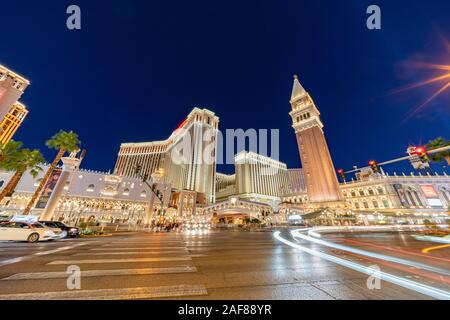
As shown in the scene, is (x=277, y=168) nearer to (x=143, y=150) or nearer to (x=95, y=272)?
(x=143, y=150)

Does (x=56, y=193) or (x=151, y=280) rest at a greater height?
(x=56, y=193)

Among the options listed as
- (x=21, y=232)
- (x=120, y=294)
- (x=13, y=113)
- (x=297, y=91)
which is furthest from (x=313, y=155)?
(x=13, y=113)

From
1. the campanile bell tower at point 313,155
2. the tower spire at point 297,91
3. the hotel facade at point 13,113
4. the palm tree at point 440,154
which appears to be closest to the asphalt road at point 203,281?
the palm tree at point 440,154

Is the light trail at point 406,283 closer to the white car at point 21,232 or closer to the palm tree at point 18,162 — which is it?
the white car at point 21,232

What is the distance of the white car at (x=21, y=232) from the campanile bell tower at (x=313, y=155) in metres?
73.9

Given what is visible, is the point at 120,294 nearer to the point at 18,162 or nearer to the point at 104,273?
the point at 104,273

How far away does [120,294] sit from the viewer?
366 centimetres

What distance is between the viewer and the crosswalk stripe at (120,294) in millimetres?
3449

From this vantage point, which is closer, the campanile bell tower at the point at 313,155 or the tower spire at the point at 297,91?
the campanile bell tower at the point at 313,155

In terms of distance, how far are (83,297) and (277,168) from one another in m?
150

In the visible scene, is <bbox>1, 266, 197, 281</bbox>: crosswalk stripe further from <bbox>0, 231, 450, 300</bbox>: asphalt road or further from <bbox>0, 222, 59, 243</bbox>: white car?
<bbox>0, 222, 59, 243</bbox>: white car

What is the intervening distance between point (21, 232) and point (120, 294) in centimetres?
1635
